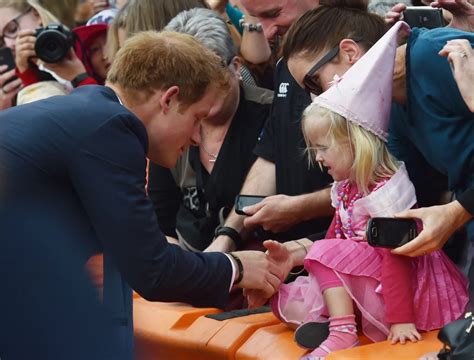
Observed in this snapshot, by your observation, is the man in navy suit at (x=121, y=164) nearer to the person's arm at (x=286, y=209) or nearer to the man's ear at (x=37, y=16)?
the person's arm at (x=286, y=209)

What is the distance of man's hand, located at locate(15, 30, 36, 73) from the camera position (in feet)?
18.9

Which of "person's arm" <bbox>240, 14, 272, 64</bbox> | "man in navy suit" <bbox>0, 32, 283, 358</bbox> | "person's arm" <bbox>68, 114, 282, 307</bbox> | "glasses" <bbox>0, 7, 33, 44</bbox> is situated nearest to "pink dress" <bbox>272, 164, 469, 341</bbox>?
"man in navy suit" <bbox>0, 32, 283, 358</bbox>

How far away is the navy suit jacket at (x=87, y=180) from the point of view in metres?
3.06

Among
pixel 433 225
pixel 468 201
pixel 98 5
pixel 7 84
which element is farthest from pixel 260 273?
pixel 98 5

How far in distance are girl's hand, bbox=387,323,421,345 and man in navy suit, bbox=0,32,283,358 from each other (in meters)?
0.52

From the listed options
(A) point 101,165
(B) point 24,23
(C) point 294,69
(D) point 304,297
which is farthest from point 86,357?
(B) point 24,23

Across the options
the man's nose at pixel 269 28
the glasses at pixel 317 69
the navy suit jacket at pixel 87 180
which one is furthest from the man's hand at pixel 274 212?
the navy suit jacket at pixel 87 180

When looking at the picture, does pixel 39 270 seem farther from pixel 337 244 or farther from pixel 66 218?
pixel 337 244

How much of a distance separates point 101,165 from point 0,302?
19.2 inches

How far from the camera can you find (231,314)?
3930mm

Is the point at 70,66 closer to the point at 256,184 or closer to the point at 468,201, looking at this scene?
the point at 256,184

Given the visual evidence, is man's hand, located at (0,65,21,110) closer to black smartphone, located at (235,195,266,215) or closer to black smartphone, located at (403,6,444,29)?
black smartphone, located at (235,195,266,215)

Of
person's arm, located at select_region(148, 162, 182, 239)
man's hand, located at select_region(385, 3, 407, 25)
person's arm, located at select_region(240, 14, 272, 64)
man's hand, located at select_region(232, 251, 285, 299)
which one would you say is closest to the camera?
man's hand, located at select_region(232, 251, 285, 299)

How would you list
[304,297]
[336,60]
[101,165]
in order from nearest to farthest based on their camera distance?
[101,165] → [304,297] → [336,60]
